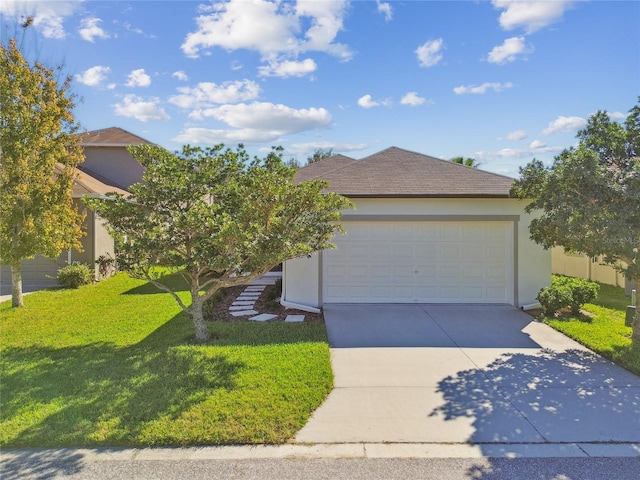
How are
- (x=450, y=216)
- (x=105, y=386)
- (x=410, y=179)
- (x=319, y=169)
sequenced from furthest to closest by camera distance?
(x=319, y=169)
(x=410, y=179)
(x=450, y=216)
(x=105, y=386)

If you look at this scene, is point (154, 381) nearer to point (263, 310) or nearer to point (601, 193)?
point (263, 310)

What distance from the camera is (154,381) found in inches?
203

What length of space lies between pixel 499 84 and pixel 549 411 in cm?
949

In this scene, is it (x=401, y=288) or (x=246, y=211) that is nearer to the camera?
(x=246, y=211)

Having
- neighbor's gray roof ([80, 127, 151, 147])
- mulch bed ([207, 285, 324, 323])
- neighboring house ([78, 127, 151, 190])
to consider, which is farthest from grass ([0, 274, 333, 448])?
neighbor's gray roof ([80, 127, 151, 147])

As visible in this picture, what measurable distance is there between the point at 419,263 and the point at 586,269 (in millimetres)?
8578

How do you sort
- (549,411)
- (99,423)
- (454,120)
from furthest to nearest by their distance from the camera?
(454,120) → (549,411) → (99,423)

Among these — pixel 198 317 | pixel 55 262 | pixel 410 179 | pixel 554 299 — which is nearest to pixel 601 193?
pixel 554 299

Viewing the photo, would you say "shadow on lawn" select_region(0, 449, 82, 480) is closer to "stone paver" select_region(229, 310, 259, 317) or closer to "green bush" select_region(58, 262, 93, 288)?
"stone paver" select_region(229, 310, 259, 317)

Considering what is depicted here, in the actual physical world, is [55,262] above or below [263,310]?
above

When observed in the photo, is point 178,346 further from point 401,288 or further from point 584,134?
point 584,134

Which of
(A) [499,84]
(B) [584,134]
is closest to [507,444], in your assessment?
(B) [584,134]

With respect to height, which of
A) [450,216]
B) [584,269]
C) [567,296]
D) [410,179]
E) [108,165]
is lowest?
[584,269]

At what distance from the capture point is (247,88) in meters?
12.6
